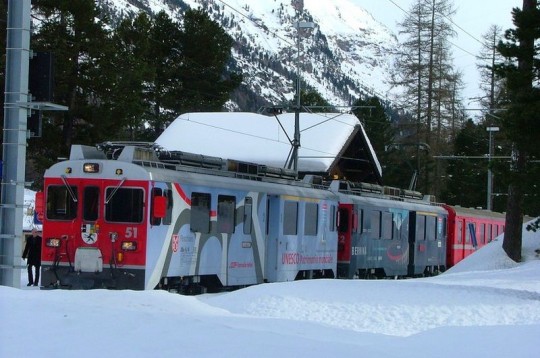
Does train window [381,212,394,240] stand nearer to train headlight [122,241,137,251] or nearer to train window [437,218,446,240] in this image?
train window [437,218,446,240]

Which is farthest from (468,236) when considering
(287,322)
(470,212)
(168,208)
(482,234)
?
(287,322)

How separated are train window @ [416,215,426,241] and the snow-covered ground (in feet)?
45.4

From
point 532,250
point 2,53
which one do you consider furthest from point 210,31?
point 532,250

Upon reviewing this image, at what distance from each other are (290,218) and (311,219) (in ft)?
5.23

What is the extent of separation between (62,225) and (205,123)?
35.7 metres

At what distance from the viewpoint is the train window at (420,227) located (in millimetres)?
35544

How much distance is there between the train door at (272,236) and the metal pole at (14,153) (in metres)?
10.4

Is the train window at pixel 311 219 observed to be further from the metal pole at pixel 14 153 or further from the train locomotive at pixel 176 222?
the metal pole at pixel 14 153

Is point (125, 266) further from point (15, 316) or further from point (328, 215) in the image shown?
point (328, 215)

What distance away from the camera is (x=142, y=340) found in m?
10.1

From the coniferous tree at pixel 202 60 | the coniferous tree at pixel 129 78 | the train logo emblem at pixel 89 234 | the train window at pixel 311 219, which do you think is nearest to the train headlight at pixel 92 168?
the train logo emblem at pixel 89 234

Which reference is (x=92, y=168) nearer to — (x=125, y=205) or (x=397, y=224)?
(x=125, y=205)

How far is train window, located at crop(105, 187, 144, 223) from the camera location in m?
19.2

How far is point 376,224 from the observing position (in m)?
31.5
